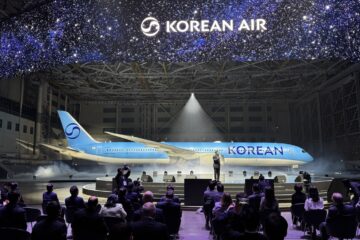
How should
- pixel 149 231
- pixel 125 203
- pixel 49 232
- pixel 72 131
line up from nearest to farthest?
pixel 149 231 → pixel 49 232 → pixel 125 203 → pixel 72 131

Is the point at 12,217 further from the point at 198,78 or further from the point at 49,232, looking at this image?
the point at 198,78

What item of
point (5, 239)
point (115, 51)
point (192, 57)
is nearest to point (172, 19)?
point (192, 57)

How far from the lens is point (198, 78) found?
39875mm

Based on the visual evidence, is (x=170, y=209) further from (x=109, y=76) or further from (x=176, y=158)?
(x=109, y=76)

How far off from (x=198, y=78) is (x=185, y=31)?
27.7 metres

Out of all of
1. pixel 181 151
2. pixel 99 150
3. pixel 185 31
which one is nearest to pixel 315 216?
pixel 185 31

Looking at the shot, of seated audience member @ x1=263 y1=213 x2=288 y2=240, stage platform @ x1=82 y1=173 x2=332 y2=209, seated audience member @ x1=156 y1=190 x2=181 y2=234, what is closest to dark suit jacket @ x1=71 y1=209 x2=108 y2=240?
seated audience member @ x1=156 y1=190 x2=181 y2=234

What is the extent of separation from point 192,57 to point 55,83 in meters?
35.5

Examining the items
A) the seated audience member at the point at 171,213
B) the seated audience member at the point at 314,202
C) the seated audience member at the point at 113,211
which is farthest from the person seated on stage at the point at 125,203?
the seated audience member at the point at 314,202

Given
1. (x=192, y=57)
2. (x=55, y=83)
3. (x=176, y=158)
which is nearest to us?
(x=192, y=57)

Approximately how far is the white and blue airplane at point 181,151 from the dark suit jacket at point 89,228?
2375 cm

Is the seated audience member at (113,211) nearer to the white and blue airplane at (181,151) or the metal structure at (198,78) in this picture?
the white and blue airplane at (181,151)

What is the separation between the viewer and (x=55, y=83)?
143ft

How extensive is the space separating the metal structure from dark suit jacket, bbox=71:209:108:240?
28409mm
